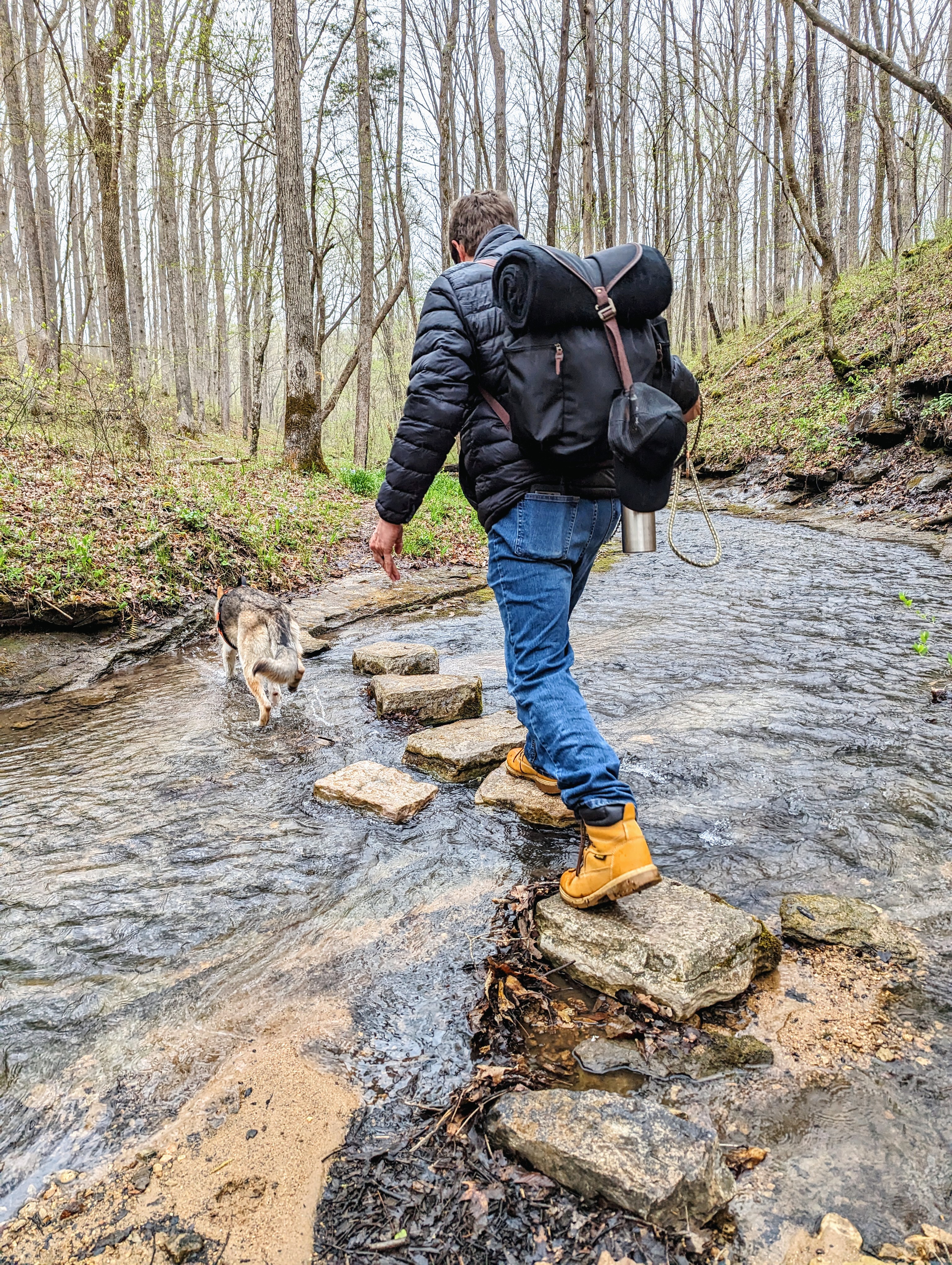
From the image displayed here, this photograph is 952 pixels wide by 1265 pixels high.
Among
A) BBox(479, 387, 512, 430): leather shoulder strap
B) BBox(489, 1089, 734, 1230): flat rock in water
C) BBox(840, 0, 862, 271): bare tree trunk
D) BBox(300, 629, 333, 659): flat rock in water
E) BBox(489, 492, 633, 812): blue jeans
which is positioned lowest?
BBox(489, 1089, 734, 1230): flat rock in water

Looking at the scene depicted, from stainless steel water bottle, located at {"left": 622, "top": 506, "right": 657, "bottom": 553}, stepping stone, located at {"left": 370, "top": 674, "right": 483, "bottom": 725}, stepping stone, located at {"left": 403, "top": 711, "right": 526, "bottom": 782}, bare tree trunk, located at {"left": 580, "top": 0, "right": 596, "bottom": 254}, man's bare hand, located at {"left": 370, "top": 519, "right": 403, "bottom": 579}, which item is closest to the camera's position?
stainless steel water bottle, located at {"left": 622, "top": 506, "right": 657, "bottom": 553}

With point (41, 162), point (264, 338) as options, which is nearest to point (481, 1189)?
point (264, 338)

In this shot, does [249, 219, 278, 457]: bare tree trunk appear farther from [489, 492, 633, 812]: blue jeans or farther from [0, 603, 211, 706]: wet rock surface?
[489, 492, 633, 812]: blue jeans

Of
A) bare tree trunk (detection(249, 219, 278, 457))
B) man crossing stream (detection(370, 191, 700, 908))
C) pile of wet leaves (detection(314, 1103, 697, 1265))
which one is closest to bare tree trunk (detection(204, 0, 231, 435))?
bare tree trunk (detection(249, 219, 278, 457))

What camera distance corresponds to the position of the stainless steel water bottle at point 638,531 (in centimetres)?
290

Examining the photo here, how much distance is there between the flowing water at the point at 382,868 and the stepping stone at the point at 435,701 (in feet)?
0.64

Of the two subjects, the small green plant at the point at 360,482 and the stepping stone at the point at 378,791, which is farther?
the small green plant at the point at 360,482

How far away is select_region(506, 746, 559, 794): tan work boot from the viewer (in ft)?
12.3

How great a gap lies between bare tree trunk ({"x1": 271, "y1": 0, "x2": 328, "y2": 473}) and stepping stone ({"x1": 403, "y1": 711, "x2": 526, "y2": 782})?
418 inches

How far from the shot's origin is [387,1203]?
177cm

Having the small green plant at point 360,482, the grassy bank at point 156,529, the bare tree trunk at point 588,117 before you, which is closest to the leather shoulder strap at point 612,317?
the grassy bank at point 156,529

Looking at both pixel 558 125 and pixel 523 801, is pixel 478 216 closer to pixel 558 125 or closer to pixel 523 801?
pixel 523 801

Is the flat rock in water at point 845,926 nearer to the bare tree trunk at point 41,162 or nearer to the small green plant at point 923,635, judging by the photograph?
the small green plant at point 923,635

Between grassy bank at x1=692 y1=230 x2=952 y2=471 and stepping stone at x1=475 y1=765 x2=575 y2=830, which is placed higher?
grassy bank at x1=692 y1=230 x2=952 y2=471
